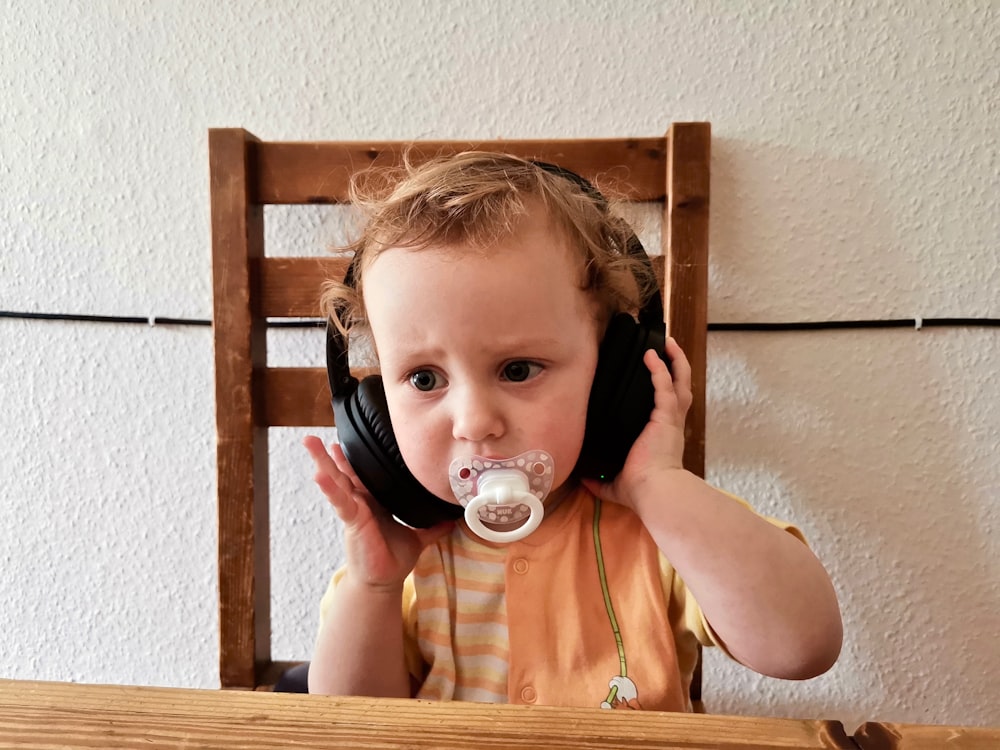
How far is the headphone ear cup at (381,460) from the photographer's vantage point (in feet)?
1.91

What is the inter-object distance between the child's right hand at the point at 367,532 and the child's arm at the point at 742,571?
0.23 metres

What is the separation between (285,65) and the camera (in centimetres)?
87

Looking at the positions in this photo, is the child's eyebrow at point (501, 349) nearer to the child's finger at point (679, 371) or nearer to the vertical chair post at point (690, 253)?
the child's finger at point (679, 371)

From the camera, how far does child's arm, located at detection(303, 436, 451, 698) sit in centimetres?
63

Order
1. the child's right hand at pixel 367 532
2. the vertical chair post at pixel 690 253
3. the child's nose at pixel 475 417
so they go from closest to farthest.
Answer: the child's nose at pixel 475 417, the child's right hand at pixel 367 532, the vertical chair post at pixel 690 253

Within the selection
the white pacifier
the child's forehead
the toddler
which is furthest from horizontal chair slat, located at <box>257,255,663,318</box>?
the white pacifier

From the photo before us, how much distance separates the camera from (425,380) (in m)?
0.56

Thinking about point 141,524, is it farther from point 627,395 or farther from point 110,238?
point 627,395

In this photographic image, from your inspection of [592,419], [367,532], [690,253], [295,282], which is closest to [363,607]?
[367,532]

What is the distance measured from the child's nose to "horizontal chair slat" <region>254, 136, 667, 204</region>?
0.35m

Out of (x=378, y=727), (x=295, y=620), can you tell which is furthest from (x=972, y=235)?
(x=295, y=620)

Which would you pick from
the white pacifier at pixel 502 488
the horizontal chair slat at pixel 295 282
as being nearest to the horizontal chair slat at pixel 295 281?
the horizontal chair slat at pixel 295 282

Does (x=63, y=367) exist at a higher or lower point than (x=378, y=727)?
higher

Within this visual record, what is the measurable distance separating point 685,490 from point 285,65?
72 centimetres
